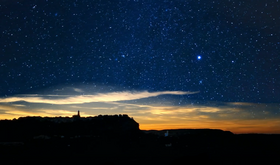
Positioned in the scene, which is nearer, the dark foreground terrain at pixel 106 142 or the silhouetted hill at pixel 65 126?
the dark foreground terrain at pixel 106 142

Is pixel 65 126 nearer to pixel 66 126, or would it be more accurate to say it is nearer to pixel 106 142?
pixel 66 126

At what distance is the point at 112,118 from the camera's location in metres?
60.0

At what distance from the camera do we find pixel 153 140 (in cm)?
5788

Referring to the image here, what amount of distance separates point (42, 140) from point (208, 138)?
4538cm

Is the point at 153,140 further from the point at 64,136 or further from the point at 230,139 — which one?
the point at 230,139

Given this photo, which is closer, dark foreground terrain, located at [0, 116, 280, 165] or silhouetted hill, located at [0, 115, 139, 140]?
dark foreground terrain, located at [0, 116, 280, 165]

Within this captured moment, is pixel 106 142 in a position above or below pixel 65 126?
below

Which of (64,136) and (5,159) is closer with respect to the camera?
(5,159)

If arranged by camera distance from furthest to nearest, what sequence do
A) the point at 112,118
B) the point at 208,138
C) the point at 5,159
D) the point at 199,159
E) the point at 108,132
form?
the point at 208,138 → the point at 112,118 → the point at 108,132 → the point at 5,159 → the point at 199,159

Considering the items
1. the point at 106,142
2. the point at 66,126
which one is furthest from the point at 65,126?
the point at 106,142

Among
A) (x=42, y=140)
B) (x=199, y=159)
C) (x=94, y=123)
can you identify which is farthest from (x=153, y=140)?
(x=199, y=159)

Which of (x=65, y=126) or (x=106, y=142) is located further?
(x=65, y=126)

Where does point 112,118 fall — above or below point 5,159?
above

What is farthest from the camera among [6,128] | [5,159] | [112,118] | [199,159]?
[112,118]
